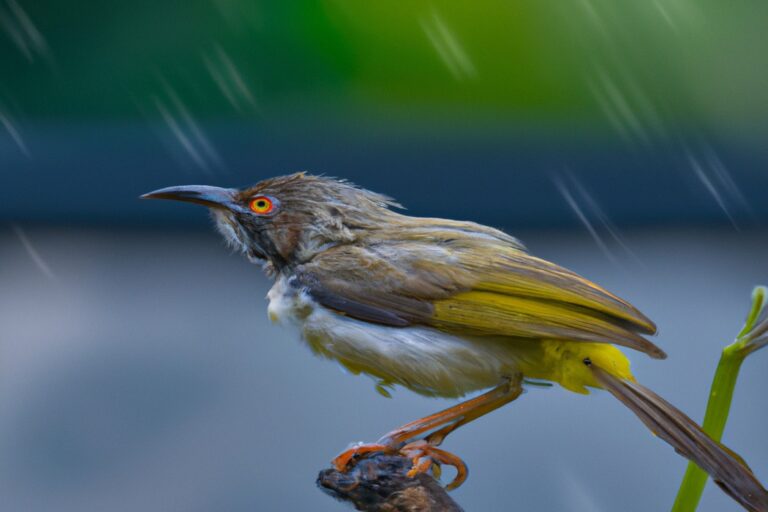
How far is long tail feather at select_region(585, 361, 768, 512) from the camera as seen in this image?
7.48 ft

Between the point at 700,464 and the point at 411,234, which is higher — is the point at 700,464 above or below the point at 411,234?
below

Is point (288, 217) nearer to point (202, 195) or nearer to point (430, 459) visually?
point (202, 195)

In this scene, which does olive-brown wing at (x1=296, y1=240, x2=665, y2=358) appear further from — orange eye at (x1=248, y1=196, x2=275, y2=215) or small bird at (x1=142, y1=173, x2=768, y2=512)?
orange eye at (x1=248, y1=196, x2=275, y2=215)

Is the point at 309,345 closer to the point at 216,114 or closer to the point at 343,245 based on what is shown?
the point at 343,245

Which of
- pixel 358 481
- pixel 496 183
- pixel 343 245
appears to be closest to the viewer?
pixel 358 481

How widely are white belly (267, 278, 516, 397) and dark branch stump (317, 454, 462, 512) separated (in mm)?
300

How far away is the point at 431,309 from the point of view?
9.36 feet

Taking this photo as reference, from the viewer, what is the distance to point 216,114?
5797 mm

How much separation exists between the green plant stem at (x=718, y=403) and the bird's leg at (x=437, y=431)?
1.81 feet

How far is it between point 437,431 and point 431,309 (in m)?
0.39

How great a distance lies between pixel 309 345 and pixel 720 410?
118 centimetres

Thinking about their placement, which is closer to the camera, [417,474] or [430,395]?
[417,474]

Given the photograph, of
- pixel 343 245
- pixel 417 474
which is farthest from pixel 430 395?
pixel 343 245

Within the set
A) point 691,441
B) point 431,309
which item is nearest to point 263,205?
point 431,309
